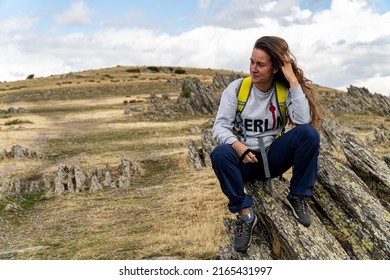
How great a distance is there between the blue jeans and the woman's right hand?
0.07 m

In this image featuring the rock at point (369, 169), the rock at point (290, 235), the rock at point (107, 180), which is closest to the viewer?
the rock at point (290, 235)

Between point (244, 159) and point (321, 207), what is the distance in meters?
2.71

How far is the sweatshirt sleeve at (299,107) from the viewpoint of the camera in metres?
7.36

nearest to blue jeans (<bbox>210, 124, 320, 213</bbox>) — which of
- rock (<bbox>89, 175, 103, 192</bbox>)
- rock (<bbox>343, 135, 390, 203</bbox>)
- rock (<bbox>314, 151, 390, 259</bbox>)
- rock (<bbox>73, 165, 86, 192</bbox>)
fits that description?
rock (<bbox>314, 151, 390, 259</bbox>)

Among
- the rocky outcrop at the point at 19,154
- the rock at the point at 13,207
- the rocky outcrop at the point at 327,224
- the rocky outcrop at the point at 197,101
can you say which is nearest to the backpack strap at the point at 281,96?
the rocky outcrop at the point at 327,224

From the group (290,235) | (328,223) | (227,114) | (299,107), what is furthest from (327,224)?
(227,114)

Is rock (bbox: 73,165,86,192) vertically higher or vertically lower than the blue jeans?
lower

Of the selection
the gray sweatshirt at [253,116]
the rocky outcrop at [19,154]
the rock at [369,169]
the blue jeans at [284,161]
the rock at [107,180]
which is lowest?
the rock at [107,180]

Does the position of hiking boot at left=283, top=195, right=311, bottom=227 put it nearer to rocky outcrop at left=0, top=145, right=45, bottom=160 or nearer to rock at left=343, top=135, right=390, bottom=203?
rock at left=343, top=135, right=390, bottom=203

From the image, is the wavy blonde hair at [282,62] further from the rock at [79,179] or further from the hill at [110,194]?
the rock at [79,179]

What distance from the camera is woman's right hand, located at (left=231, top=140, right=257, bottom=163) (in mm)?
7242

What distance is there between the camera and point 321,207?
8.95 metres
